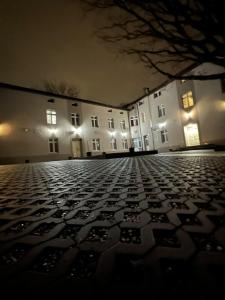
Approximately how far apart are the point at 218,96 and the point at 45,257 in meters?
19.8

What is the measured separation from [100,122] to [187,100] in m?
12.5

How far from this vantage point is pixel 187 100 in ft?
68.6

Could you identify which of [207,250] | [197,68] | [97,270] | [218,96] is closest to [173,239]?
[207,250]

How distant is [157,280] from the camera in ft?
2.67

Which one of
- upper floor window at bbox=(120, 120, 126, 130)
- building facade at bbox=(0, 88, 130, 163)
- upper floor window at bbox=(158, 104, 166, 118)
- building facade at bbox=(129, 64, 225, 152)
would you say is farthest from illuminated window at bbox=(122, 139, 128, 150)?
upper floor window at bbox=(158, 104, 166, 118)

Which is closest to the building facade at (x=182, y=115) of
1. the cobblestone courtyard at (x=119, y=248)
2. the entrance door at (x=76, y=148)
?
the entrance door at (x=76, y=148)

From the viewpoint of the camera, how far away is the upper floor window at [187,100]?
20322 mm

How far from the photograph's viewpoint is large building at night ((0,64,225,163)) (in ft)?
59.0

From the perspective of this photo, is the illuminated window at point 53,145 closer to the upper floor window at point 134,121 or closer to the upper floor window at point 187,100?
the upper floor window at point 134,121

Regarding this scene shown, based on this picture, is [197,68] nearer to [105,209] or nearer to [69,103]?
[69,103]

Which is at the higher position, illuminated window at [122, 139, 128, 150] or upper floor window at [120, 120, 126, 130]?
upper floor window at [120, 120, 126, 130]

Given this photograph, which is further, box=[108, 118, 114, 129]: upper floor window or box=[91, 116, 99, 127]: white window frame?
box=[108, 118, 114, 129]: upper floor window

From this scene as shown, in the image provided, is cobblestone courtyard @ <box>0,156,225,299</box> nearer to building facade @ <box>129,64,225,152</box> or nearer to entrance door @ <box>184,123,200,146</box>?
building facade @ <box>129,64,225,152</box>

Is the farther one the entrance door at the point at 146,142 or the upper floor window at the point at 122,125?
the upper floor window at the point at 122,125
